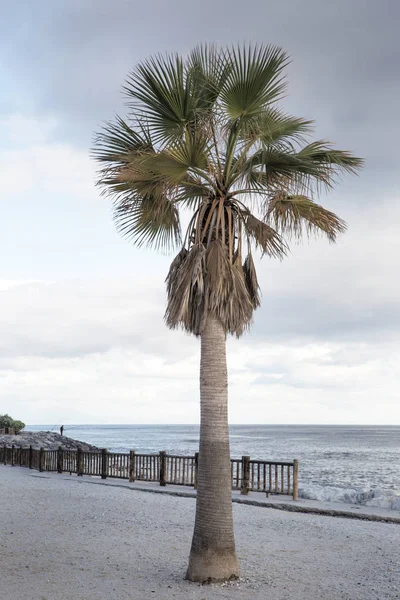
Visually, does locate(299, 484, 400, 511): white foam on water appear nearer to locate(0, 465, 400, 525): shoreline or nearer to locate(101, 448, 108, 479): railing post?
locate(0, 465, 400, 525): shoreline

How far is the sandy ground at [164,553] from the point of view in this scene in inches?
337

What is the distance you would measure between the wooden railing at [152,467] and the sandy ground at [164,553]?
89.0 inches

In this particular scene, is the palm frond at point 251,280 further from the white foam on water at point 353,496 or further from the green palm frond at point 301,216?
the white foam on water at point 353,496

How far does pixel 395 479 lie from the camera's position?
43.2 meters

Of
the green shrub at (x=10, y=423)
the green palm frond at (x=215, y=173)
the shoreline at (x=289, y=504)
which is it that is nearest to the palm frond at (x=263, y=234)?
the green palm frond at (x=215, y=173)

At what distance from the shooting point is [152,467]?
73.8ft

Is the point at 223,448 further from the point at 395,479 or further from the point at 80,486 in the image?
the point at 395,479

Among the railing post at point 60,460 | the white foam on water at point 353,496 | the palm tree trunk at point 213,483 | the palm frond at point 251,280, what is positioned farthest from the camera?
the railing post at point 60,460

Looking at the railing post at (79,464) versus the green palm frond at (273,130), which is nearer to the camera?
the green palm frond at (273,130)

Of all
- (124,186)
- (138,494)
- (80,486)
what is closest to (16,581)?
(124,186)

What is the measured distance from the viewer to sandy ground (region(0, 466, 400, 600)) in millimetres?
8555

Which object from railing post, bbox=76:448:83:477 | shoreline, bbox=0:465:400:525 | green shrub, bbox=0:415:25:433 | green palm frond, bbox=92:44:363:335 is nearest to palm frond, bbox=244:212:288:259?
green palm frond, bbox=92:44:363:335

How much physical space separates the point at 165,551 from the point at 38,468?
1897 cm

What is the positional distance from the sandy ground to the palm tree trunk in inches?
11.4
